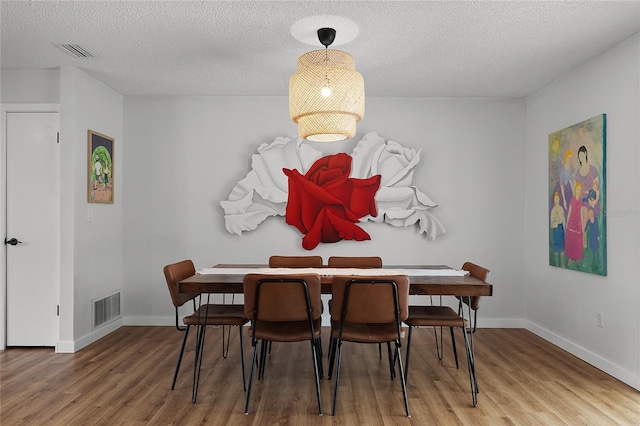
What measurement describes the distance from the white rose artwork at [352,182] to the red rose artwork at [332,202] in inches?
0.9

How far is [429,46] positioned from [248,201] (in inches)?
95.9

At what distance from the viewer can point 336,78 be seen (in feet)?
9.96

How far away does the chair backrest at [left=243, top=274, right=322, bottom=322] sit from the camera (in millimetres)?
2750

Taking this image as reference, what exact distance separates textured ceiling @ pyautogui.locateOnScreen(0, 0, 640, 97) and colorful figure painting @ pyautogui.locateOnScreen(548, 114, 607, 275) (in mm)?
632

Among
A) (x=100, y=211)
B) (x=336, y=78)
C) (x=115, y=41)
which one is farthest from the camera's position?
(x=100, y=211)

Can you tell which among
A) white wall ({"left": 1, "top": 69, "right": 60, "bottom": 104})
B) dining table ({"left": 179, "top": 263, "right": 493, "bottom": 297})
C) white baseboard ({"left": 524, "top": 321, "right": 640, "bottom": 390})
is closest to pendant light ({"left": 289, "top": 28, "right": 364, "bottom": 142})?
dining table ({"left": 179, "top": 263, "right": 493, "bottom": 297})

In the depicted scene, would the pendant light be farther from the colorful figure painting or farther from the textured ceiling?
the colorful figure painting

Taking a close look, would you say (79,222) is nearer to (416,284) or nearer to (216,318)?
(216,318)

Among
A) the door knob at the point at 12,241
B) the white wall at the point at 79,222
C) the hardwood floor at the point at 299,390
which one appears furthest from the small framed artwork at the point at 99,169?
the hardwood floor at the point at 299,390

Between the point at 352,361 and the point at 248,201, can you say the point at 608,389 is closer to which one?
the point at 352,361

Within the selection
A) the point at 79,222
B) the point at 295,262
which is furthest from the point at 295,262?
the point at 79,222

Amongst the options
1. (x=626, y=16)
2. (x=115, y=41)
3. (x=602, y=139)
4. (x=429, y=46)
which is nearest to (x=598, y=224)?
(x=602, y=139)

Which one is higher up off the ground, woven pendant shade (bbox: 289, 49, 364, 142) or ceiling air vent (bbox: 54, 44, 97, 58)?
ceiling air vent (bbox: 54, 44, 97, 58)

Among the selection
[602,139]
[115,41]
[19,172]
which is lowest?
[19,172]
